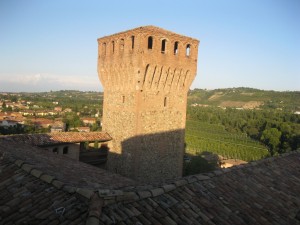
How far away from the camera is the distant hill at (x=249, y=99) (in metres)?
90.5

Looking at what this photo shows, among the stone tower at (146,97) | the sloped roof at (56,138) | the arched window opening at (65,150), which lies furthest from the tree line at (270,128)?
the arched window opening at (65,150)

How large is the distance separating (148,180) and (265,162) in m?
4.61

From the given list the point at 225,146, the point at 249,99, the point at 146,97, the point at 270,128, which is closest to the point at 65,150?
the point at 146,97

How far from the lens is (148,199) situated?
4762 mm

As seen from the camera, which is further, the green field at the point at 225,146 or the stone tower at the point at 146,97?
the green field at the point at 225,146

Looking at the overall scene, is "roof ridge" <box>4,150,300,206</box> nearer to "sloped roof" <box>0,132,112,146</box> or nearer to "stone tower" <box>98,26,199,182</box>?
"sloped roof" <box>0,132,112,146</box>

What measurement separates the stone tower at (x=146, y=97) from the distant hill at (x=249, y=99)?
77.1 metres

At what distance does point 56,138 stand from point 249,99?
103023mm

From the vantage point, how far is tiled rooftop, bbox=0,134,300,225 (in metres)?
4.05

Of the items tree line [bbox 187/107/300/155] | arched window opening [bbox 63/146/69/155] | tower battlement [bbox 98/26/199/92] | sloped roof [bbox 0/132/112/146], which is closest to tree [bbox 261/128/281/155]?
tree line [bbox 187/107/300/155]

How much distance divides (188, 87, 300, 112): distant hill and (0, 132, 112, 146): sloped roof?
78949 millimetres

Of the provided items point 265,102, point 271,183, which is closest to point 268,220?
point 271,183

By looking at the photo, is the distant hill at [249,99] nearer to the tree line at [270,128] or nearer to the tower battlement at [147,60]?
the tree line at [270,128]

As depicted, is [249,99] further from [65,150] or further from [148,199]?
[148,199]
